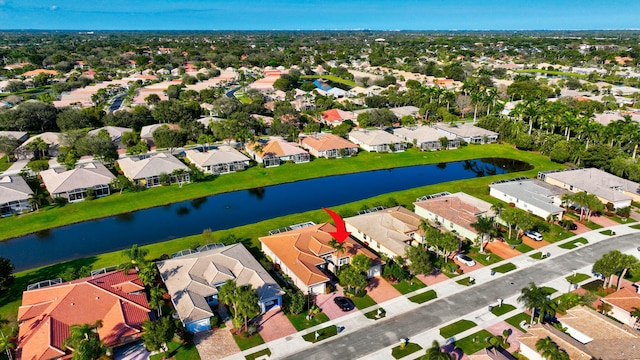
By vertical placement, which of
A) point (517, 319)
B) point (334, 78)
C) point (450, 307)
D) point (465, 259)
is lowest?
point (517, 319)

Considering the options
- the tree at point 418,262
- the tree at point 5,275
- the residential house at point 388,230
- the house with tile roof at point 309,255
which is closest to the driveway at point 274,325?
the house with tile roof at point 309,255

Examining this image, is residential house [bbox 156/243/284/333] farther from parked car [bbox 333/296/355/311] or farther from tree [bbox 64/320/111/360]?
tree [bbox 64/320/111/360]

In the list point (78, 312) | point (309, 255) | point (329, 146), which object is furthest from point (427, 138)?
point (78, 312)

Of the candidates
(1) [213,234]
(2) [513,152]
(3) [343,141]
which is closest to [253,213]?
(1) [213,234]

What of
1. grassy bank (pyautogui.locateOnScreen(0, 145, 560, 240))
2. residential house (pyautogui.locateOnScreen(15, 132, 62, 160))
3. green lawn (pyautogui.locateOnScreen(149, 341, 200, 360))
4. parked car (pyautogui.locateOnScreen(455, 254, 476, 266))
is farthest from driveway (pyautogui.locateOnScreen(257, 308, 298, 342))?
residential house (pyautogui.locateOnScreen(15, 132, 62, 160))

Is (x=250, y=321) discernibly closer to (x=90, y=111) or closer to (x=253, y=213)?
(x=253, y=213)

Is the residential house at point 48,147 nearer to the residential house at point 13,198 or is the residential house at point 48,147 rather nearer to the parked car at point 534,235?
the residential house at point 13,198

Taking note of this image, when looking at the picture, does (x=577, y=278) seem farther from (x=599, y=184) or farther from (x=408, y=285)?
(x=599, y=184)
